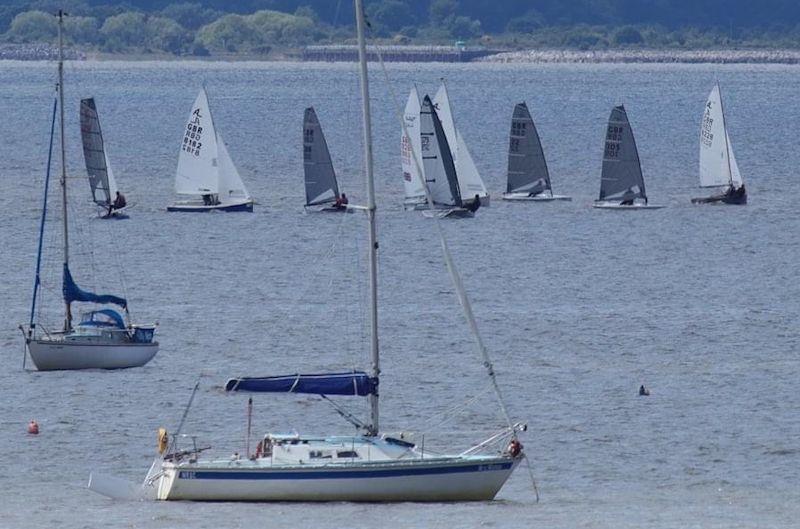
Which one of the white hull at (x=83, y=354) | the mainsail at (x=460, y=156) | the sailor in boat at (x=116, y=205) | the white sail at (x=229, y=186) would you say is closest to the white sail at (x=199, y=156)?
the white sail at (x=229, y=186)

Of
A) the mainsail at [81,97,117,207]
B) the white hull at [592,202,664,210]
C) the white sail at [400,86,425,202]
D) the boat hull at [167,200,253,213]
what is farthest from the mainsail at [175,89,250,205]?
the white hull at [592,202,664,210]

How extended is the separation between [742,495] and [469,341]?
67.5 feet

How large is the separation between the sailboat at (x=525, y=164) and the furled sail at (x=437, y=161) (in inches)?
195

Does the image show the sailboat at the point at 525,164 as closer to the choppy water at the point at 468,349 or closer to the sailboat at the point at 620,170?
the choppy water at the point at 468,349

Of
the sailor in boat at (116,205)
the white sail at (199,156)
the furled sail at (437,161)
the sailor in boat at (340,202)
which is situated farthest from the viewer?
the white sail at (199,156)

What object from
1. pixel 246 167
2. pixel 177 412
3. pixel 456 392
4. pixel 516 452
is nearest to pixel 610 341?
pixel 456 392

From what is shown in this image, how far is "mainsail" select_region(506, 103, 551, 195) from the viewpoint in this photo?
104 metres

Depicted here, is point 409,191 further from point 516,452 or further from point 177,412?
point 516,452

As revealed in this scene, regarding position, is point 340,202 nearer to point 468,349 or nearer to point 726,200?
point 726,200

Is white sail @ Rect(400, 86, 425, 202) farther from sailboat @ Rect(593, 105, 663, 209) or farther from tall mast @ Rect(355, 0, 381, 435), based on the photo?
tall mast @ Rect(355, 0, 381, 435)

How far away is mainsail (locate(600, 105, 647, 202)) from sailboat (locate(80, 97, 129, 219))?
71.5 feet

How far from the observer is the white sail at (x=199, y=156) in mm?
100438

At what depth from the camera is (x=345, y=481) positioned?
4188 centimetres

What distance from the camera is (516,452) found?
4206 cm
